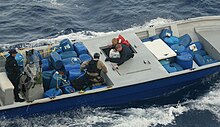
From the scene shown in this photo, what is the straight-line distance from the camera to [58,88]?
1773cm

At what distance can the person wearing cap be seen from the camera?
59.2ft

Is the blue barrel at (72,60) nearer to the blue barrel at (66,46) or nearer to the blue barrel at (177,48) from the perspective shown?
the blue barrel at (66,46)

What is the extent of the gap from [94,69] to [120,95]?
1418mm

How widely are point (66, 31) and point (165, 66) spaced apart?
758 centimetres

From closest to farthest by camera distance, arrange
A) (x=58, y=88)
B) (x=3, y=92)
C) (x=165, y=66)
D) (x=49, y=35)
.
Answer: (x=3, y=92)
(x=58, y=88)
(x=165, y=66)
(x=49, y=35)

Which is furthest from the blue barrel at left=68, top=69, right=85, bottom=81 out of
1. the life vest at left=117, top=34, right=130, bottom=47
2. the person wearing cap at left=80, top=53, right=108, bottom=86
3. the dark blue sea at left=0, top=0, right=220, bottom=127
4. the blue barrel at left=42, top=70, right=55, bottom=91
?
the life vest at left=117, top=34, right=130, bottom=47

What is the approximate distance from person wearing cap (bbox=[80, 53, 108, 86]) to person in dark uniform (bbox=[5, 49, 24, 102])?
102 inches

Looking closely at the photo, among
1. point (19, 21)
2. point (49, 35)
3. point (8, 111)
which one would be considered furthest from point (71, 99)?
point (19, 21)

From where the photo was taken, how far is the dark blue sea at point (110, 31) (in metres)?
18.0

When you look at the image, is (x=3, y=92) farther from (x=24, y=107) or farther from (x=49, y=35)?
(x=49, y=35)

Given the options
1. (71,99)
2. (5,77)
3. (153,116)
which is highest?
(5,77)

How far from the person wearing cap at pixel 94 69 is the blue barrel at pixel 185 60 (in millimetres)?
3299

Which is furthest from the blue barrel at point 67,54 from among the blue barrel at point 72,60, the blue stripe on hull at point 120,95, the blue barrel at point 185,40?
the blue barrel at point 185,40

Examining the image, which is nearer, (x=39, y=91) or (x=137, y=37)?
(x=39, y=91)
